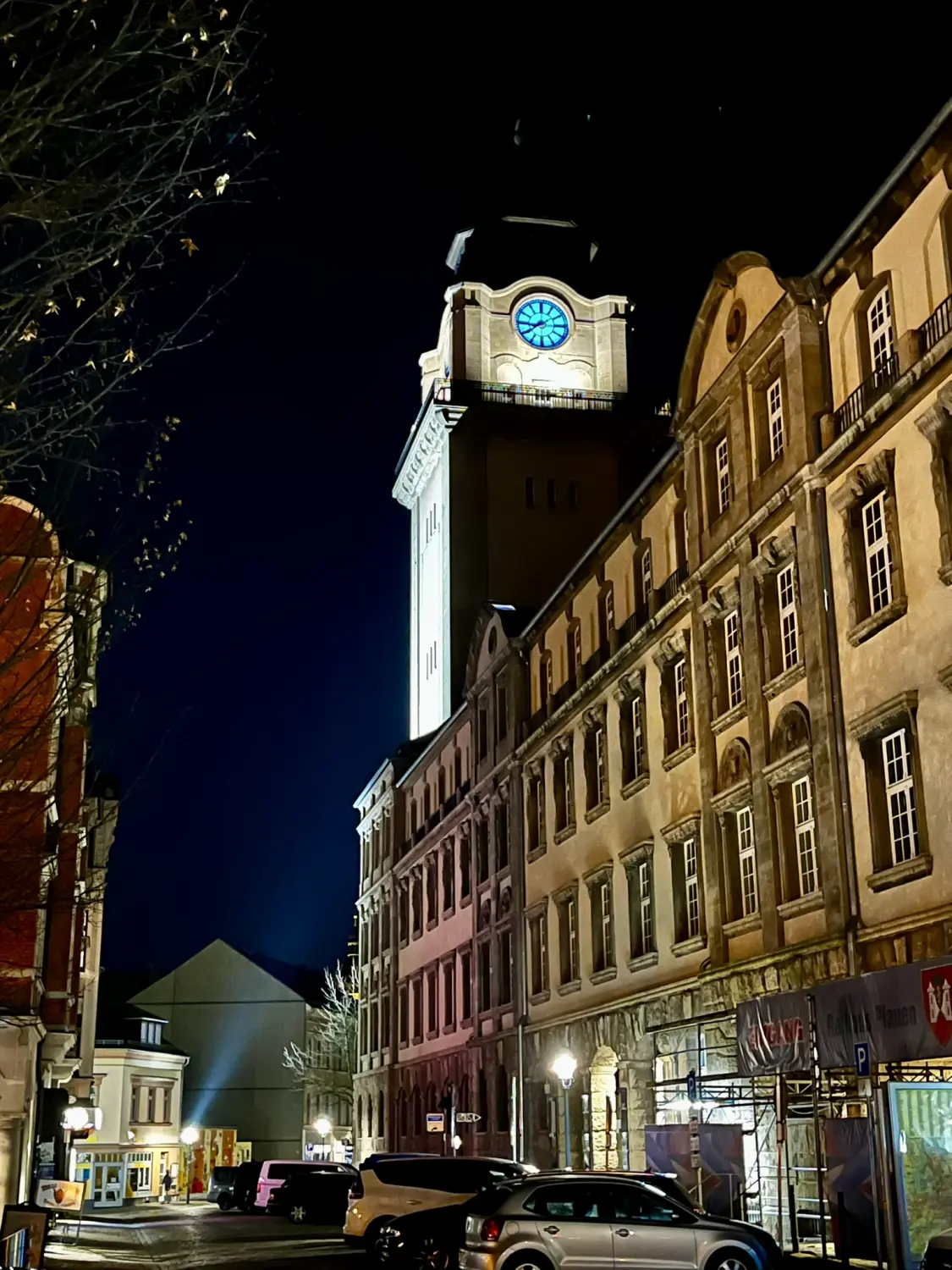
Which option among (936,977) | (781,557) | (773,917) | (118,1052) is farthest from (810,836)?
(118,1052)

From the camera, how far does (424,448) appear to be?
72.9m

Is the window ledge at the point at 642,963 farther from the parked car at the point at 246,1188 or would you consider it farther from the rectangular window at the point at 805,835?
the parked car at the point at 246,1188

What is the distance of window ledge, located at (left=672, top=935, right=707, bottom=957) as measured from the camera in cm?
3142

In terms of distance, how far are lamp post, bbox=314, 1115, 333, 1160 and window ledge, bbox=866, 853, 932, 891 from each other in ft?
186

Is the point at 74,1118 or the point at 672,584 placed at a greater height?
the point at 672,584

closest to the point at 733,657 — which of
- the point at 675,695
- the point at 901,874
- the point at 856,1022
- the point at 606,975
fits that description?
the point at 675,695

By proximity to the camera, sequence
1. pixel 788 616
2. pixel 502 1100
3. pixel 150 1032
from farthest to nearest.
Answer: pixel 150 1032 < pixel 502 1100 < pixel 788 616

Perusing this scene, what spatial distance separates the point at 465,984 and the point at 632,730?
19077 mm

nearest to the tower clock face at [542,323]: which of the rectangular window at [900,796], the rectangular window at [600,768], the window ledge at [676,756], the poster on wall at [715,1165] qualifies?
the rectangular window at [600,768]

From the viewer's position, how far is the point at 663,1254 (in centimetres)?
1992

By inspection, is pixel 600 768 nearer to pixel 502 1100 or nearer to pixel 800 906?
pixel 800 906

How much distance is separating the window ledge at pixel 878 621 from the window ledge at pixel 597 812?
521 inches

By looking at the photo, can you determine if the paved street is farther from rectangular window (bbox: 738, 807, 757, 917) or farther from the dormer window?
the dormer window

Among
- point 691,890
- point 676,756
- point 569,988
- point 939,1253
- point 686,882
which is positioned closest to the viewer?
point 939,1253
